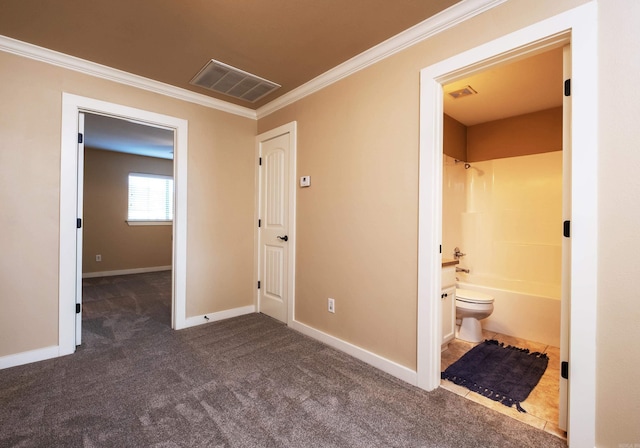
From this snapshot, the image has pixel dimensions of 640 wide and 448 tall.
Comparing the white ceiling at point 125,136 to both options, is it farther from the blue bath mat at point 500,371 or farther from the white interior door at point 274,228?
the blue bath mat at point 500,371

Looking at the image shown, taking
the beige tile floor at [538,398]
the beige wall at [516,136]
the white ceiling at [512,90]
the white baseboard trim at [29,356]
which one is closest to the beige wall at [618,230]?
the beige tile floor at [538,398]

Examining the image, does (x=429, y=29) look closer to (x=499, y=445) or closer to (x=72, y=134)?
(x=499, y=445)

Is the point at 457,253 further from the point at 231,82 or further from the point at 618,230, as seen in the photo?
the point at 231,82

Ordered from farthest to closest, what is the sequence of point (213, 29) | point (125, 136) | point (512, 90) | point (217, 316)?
1. point (125, 136)
2. point (217, 316)
3. point (512, 90)
4. point (213, 29)

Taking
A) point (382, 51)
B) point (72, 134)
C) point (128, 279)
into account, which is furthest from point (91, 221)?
point (382, 51)

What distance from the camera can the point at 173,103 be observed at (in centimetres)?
306

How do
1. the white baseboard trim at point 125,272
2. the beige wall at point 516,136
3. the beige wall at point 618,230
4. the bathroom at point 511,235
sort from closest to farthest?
1. the beige wall at point 618,230
2. the bathroom at point 511,235
3. the beige wall at point 516,136
4. the white baseboard trim at point 125,272

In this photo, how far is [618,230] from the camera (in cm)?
134

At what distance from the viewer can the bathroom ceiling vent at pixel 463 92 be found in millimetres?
2762

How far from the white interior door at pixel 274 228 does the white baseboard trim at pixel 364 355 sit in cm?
44

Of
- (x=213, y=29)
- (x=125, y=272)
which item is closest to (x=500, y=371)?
(x=213, y=29)

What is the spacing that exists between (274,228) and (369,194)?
4.74 ft

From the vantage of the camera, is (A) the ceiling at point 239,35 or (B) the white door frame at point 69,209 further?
(B) the white door frame at point 69,209

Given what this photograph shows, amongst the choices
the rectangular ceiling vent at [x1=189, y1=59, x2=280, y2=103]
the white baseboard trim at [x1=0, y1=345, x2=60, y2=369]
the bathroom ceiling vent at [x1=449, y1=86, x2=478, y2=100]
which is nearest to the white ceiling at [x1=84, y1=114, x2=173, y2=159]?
the rectangular ceiling vent at [x1=189, y1=59, x2=280, y2=103]
